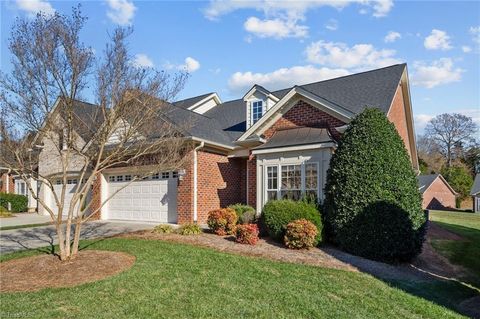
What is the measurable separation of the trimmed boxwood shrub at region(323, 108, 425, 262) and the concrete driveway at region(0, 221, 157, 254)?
775cm

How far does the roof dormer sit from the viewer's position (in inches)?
651

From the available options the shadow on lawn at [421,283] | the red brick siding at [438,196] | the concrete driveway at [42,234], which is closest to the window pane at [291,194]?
the shadow on lawn at [421,283]

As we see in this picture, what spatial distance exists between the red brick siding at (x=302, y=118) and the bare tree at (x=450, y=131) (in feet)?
180

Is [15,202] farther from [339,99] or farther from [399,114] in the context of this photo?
[399,114]

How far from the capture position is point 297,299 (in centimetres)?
595

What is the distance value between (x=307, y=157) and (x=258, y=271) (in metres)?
5.97

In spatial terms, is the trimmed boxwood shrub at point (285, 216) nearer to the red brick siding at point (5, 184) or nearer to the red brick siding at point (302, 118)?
the red brick siding at point (302, 118)

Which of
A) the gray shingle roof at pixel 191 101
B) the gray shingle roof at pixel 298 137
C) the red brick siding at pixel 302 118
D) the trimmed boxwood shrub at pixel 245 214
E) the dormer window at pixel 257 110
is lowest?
the trimmed boxwood shrub at pixel 245 214

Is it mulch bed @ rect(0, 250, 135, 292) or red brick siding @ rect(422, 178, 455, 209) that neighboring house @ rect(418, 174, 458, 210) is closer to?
red brick siding @ rect(422, 178, 455, 209)

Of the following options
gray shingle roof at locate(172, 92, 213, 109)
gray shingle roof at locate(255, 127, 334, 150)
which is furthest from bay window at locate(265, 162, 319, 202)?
gray shingle roof at locate(172, 92, 213, 109)

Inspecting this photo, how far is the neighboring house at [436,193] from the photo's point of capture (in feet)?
135

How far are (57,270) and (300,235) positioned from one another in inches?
231

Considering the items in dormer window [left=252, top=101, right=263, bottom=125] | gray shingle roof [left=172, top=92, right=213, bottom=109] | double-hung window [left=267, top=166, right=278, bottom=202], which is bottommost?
double-hung window [left=267, top=166, right=278, bottom=202]

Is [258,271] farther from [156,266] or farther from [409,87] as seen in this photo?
[409,87]
